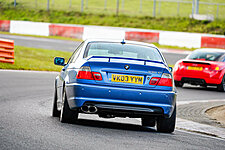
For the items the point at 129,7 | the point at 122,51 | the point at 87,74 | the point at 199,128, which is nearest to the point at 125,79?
the point at 87,74

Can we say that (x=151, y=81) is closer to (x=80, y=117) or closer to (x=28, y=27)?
(x=80, y=117)

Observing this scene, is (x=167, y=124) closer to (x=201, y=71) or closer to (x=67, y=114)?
(x=67, y=114)

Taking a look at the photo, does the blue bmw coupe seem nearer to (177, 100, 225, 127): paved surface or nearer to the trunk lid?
the trunk lid

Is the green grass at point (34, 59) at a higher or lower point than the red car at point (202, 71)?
lower

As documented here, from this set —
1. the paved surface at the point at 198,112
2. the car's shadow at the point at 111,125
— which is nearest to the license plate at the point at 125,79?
the car's shadow at the point at 111,125

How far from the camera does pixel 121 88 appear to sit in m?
7.83

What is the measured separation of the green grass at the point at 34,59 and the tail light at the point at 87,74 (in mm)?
12237

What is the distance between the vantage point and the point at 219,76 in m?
17.6

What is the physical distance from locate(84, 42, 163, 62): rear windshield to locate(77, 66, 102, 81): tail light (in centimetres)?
52

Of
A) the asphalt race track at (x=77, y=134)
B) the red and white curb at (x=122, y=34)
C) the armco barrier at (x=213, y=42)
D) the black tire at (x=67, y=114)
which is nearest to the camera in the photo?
the asphalt race track at (x=77, y=134)

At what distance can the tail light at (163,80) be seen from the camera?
26.1ft

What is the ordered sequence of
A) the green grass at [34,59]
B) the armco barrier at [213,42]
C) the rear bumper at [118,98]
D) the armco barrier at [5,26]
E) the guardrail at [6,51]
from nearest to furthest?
the rear bumper at [118,98] < the guardrail at [6,51] < the green grass at [34,59] < the armco barrier at [213,42] < the armco barrier at [5,26]

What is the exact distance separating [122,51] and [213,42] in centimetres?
2473

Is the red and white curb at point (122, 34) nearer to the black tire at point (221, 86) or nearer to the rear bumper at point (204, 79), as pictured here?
the black tire at point (221, 86)
